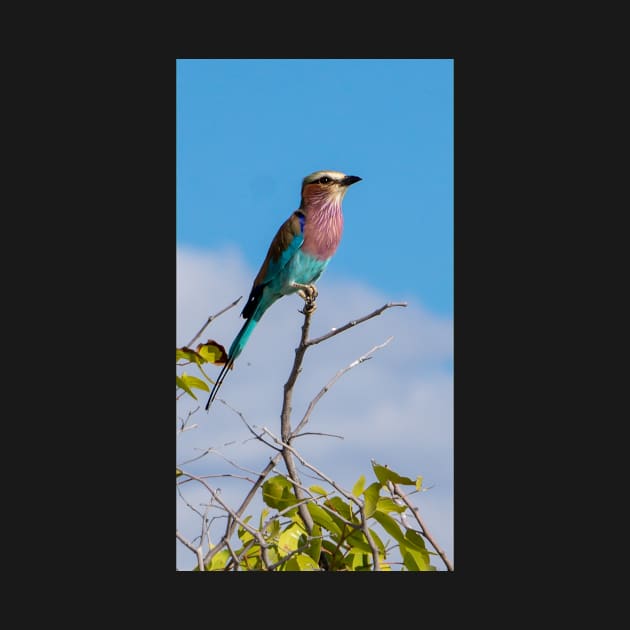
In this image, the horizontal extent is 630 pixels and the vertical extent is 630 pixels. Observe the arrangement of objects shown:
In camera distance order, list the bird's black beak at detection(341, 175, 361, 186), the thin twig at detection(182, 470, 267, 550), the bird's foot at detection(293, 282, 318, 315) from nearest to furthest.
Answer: the thin twig at detection(182, 470, 267, 550) → the bird's black beak at detection(341, 175, 361, 186) → the bird's foot at detection(293, 282, 318, 315)

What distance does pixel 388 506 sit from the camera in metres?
3.02

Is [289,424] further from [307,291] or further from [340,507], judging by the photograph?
[307,291]

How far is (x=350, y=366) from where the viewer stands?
318cm

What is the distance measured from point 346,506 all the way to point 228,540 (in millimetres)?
425

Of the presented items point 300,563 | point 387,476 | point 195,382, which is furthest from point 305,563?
point 195,382

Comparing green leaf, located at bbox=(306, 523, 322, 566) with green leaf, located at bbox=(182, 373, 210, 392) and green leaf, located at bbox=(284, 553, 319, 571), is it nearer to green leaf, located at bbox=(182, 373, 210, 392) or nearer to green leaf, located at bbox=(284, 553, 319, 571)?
green leaf, located at bbox=(284, 553, 319, 571)

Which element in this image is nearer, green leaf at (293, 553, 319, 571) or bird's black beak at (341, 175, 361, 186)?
green leaf at (293, 553, 319, 571)

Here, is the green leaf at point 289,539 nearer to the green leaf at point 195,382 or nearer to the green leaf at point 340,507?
the green leaf at point 340,507

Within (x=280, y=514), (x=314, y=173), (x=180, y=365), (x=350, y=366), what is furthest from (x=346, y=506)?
(x=314, y=173)

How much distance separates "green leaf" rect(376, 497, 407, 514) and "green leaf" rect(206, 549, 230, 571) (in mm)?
555

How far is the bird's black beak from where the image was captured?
344 cm

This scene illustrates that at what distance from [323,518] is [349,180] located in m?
1.20

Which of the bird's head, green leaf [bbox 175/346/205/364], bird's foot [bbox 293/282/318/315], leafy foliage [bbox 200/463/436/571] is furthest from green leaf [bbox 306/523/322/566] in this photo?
the bird's head

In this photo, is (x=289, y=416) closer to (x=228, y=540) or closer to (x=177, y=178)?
(x=228, y=540)
